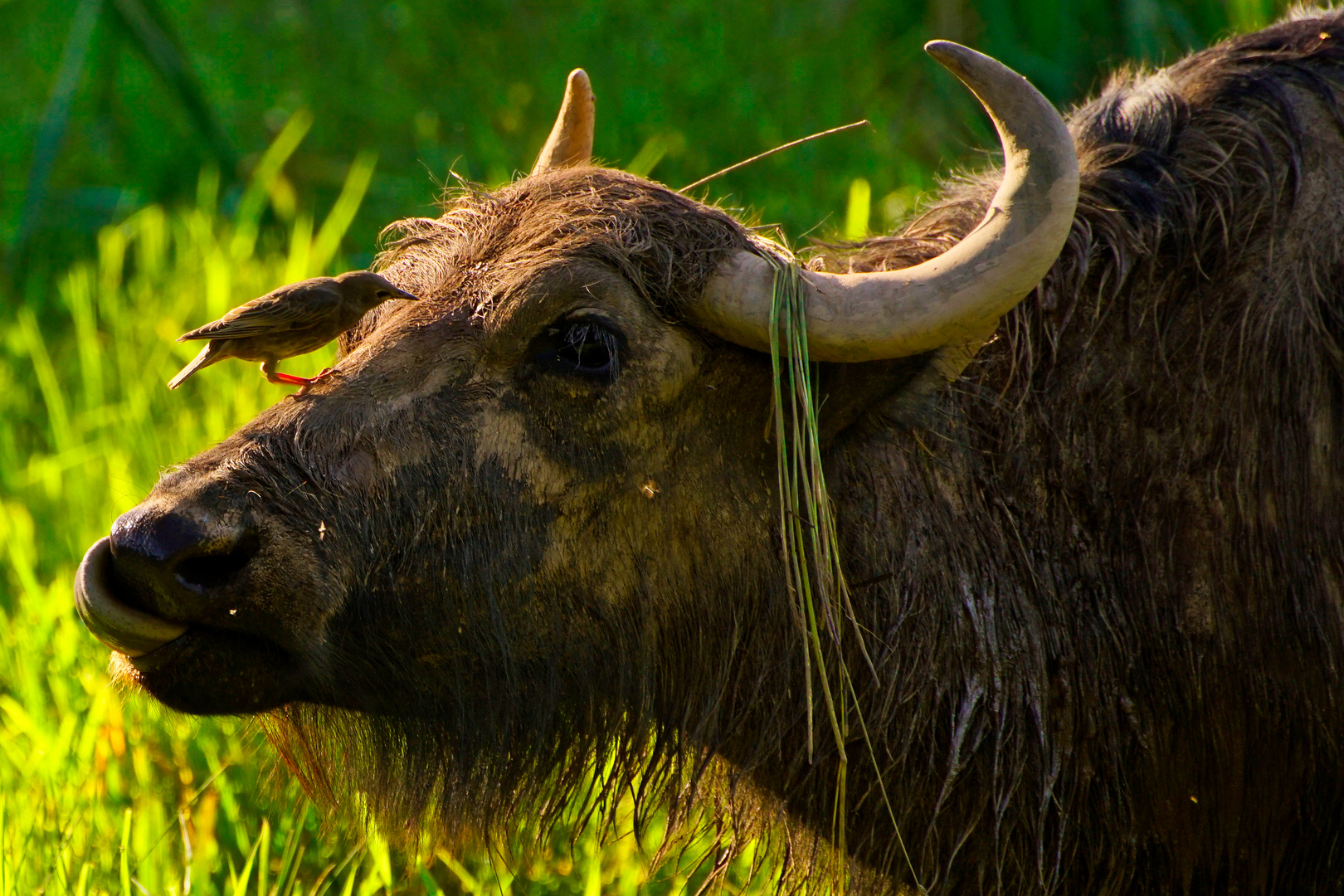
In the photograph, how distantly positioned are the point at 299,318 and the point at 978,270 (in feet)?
4.48

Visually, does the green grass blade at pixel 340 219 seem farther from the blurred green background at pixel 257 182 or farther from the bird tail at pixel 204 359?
the bird tail at pixel 204 359

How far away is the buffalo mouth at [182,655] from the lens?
2605mm

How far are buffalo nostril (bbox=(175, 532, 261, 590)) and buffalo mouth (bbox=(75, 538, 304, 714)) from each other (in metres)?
0.09

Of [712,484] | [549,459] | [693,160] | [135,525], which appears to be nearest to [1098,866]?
[712,484]

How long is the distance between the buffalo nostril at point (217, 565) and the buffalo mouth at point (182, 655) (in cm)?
9

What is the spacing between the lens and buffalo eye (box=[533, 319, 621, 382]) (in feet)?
9.30

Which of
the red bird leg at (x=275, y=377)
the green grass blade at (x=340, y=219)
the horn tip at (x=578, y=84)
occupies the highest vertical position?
the green grass blade at (x=340, y=219)

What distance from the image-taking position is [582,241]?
2.91 meters

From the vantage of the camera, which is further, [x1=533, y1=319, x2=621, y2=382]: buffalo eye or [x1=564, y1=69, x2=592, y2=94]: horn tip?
[x1=564, y1=69, x2=592, y2=94]: horn tip

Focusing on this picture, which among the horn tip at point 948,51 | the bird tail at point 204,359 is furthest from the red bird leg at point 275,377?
the horn tip at point 948,51

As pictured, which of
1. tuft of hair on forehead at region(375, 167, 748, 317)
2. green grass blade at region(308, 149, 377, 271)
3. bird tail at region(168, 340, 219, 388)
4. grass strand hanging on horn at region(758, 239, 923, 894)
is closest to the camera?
grass strand hanging on horn at region(758, 239, 923, 894)

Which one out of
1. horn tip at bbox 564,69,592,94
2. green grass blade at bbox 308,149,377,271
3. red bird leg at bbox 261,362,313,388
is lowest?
red bird leg at bbox 261,362,313,388

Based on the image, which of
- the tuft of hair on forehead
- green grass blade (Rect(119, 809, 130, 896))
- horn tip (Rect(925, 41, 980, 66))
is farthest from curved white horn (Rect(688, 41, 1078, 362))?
green grass blade (Rect(119, 809, 130, 896))

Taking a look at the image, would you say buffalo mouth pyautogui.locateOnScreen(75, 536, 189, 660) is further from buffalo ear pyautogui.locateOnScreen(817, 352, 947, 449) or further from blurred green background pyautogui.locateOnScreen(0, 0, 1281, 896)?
buffalo ear pyautogui.locateOnScreen(817, 352, 947, 449)
